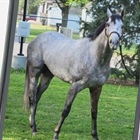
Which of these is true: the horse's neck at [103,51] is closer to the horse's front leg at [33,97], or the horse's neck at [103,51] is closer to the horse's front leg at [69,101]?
the horse's front leg at [69,101]

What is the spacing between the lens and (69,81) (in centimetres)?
313

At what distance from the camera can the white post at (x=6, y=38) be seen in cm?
314

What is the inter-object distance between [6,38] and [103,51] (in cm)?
57

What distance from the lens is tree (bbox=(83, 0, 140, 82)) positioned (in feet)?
10.2

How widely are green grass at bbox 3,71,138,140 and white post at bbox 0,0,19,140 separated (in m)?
0.03

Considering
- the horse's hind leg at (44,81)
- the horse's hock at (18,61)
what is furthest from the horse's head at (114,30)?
the horse's hock at (18,61)

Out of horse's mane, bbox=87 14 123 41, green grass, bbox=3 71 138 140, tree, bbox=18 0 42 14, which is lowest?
green grass, bbox=3 71 138 140

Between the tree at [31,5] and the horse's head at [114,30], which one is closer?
the horse's head at [114,30]

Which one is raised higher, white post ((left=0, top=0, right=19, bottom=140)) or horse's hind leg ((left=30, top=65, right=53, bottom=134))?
white post ((left=0, top=0, right=19, bottom=140))

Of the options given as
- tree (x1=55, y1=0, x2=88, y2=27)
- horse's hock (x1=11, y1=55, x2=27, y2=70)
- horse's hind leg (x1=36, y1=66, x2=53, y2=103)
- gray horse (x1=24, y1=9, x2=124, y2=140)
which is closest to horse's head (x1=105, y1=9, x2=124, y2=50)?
gray horse (x1=24, y1=9, x2=124, y2=140)

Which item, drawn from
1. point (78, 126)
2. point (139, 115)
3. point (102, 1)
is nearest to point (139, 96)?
point (139, 115)

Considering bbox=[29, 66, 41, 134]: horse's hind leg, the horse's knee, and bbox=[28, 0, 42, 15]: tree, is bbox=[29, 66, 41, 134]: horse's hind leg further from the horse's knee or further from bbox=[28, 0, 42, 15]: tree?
bbox=[28, 0, 42, 15]: tree

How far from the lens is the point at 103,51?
10.2ft

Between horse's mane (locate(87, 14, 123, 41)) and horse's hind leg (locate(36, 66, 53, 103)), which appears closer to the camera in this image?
horse's mane (locate(87, 14, 123, 41))
